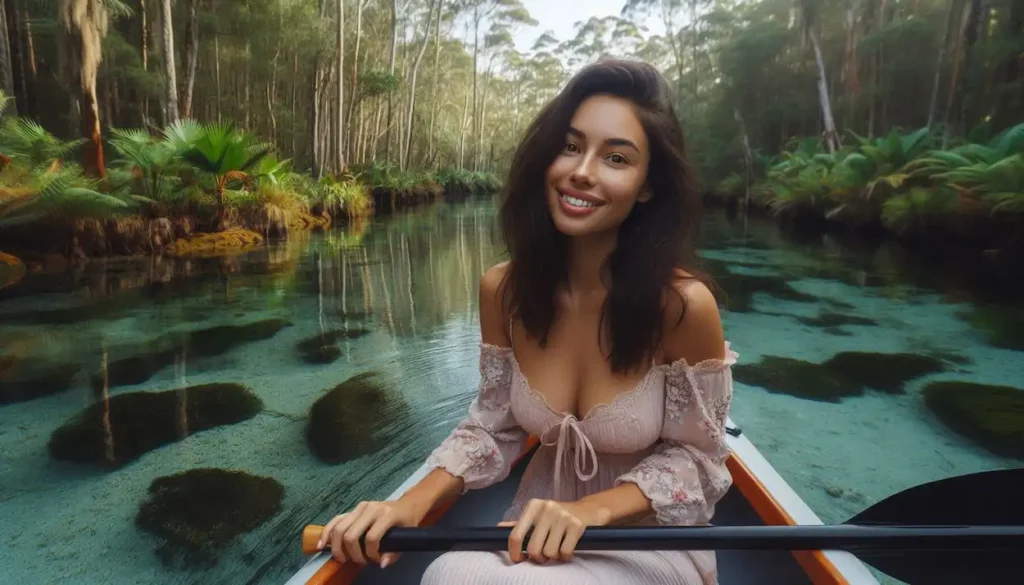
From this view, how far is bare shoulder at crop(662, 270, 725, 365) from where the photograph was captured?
122 cm

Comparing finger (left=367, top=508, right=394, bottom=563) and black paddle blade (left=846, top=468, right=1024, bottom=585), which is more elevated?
finger (left=367, top=508, right=394, bottom=563)

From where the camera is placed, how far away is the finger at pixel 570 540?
98cm

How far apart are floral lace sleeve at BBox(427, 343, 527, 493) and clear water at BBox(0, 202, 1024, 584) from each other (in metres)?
1.31

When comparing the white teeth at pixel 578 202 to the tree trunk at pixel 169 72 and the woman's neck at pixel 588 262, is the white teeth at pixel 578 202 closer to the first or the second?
the woman's neck at pixel 588 262

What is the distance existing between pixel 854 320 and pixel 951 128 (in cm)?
895

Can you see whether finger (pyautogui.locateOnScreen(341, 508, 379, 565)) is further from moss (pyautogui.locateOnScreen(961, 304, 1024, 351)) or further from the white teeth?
moss (pyautogui.locateOnScreen(961, 304, 1024, 351))

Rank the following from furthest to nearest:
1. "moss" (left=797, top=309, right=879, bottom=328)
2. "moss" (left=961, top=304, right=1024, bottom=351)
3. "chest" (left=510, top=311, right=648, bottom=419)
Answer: "moss" (left=797, top=309, right=879, bottom=328) → "moss" (left=961, top=304, right=1024, bottom=351) → "chest" (left=510, top=311, right=648, bottom=419)

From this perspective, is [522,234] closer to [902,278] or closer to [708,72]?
[902,278]

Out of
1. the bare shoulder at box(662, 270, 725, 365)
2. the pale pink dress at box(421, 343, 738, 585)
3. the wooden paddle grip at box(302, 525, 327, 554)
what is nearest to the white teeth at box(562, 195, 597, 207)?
the bare shoulder at box(662, 270, 725, 365)

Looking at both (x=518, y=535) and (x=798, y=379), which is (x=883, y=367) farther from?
(x=518, y=535)

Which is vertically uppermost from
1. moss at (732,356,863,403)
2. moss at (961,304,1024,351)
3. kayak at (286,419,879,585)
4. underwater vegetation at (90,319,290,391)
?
kayak at (286,419,879,585)

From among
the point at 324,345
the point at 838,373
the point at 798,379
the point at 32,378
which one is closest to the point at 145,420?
the point at 32,378

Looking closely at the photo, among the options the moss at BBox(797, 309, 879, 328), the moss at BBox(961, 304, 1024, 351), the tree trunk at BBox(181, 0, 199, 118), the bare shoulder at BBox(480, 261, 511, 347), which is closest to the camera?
the bare shoulder at BBox(480, 261, 511, 347)

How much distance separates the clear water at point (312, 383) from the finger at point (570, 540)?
1.67 m
